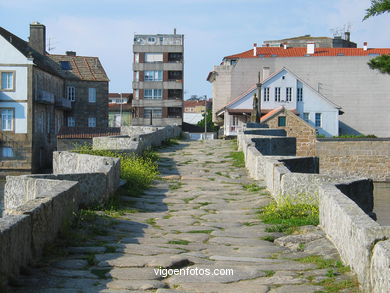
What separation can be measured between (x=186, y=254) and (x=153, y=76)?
246 feet

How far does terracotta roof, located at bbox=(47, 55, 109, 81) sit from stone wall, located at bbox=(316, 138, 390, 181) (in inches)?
915

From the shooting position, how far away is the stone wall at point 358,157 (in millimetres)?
50062

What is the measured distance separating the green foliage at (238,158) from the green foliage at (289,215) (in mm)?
7534

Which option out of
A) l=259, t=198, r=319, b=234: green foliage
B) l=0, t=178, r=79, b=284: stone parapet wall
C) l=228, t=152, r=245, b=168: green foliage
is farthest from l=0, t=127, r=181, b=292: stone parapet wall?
l=228, t=152, r=245, b=168: green foliage

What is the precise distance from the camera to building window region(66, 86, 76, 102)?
207 feet

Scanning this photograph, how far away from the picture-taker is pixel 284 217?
9.41m

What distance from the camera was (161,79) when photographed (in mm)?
81375

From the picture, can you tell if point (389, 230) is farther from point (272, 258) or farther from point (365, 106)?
point (365, 106)

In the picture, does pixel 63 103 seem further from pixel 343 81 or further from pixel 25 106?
pixel 343 81

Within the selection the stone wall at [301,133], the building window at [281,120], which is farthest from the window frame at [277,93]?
the building window at [281,120]

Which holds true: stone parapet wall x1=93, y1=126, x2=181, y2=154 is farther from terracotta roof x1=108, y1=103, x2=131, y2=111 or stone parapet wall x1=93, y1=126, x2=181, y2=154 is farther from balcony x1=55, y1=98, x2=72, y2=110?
terracotta roof x1=108, y1=103, x2=131, y2=111

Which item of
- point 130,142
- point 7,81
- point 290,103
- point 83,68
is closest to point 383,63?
point 130,142

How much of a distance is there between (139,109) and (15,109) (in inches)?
1209

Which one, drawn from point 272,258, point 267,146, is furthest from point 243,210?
point 267,146
